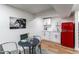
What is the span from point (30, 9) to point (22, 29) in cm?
35

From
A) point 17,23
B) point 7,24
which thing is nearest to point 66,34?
point 17,23

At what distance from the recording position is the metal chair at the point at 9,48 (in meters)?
1.70

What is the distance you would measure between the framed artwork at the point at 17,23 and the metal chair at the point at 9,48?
0.27 meters

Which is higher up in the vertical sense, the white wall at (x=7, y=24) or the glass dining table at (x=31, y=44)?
the white wall at (x=7, y=24)

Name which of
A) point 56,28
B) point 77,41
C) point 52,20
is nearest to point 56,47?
point 56,28

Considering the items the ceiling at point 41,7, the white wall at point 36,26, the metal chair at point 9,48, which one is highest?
the ceiling at point 41,7

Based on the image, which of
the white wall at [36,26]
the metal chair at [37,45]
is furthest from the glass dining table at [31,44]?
the white wall at [36,26]

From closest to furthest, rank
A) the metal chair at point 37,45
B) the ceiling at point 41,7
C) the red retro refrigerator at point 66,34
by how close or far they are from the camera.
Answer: the ceiling at point 41,7, the metal chair at point 37,45, the red retro refrigerator at point 66,34

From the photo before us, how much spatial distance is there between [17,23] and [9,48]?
42cm

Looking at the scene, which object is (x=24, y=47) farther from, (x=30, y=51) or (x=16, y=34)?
(x=16, y=34)

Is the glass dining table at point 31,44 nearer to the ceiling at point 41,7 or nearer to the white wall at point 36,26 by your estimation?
the white wall at point 36,26

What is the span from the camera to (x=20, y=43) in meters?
1.85

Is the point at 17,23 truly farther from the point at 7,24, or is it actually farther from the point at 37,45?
the point at 37,45

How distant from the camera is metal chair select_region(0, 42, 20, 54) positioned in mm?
1701
